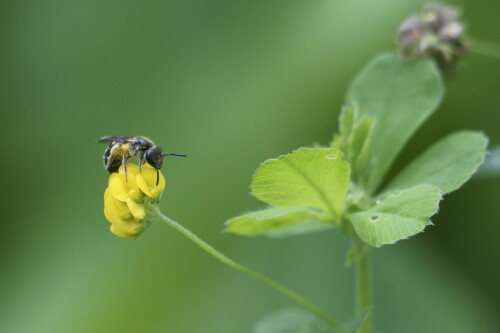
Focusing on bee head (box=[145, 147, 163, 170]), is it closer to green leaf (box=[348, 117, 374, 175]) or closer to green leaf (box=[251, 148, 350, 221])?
green leaf (box=[251, 148, 350, 221])

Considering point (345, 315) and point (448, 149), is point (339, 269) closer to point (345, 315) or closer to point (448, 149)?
point (345, 315)

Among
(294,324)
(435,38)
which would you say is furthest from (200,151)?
(294,324)

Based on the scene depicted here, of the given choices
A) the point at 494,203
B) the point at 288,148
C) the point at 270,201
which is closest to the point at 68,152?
the point at 288,148

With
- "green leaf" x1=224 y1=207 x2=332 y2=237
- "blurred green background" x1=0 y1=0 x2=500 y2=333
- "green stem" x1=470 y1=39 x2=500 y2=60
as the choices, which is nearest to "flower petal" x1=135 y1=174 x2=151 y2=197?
"green leaf" x1=224 y1=207 x2=332 y2=237

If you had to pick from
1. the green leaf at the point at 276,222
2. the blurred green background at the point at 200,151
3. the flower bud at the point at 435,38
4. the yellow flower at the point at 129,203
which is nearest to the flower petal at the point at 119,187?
the yellow flower at the point at 129,203

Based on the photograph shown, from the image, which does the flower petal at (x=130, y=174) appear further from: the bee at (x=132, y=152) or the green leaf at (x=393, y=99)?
the green leaf at (x=393, y=99)
